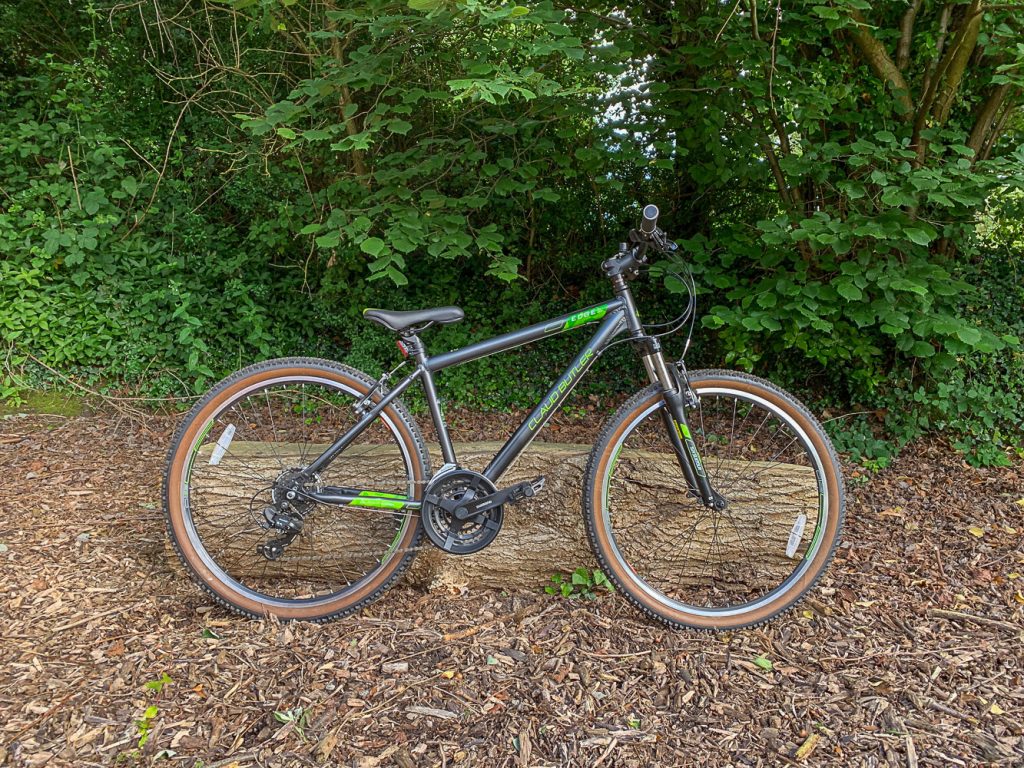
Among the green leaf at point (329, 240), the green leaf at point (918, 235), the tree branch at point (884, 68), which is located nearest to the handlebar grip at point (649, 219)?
the green leaf at point (918, 235)

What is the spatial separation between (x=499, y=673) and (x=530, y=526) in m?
0.63

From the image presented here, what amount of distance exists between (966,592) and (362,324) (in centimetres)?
369

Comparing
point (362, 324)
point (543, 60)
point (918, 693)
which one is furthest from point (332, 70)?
point (918, 693)

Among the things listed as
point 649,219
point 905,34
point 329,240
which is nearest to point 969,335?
point 905,34

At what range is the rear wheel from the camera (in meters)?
2.38

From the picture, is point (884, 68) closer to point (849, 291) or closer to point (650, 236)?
point (849, 291)

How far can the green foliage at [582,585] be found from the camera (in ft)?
8.41

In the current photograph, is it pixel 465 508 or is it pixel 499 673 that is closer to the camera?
pixel 499 673

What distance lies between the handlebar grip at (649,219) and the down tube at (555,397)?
1.03ft

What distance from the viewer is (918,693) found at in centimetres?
209

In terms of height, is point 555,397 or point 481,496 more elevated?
point 555,397

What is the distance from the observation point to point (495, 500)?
93.5 inches

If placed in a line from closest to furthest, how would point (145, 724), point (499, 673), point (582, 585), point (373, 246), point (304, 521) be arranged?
point (145, 724), point (499, 673), point (304, 521), point (582, 585), point (373, 246)

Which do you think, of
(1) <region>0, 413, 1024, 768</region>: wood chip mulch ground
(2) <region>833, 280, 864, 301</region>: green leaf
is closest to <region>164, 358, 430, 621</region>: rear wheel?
(1) <region>0, 413, 1024, 768</region>: wood chip mulch ground
